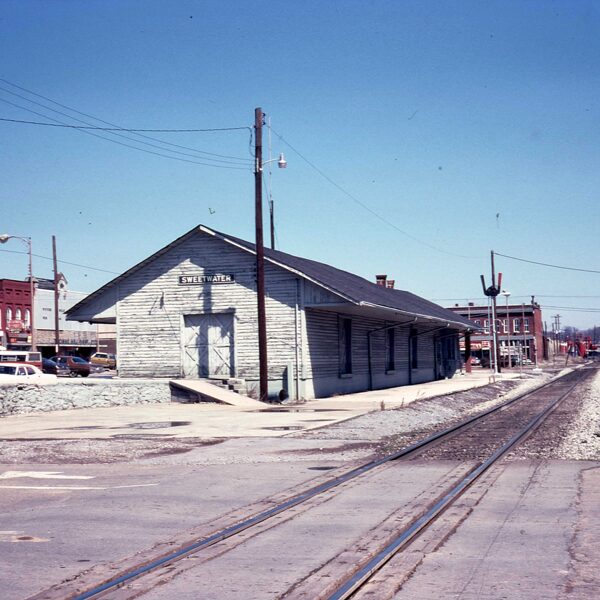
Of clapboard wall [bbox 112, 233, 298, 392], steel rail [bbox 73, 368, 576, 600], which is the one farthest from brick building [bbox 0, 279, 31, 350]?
steel rail [bbox 73, 368, 576, 600]

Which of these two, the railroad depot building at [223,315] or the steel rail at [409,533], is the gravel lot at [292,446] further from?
the railroad depot building at [223,315]

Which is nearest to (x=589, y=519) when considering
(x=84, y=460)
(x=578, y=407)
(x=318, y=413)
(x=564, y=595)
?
(x=564, y=595)

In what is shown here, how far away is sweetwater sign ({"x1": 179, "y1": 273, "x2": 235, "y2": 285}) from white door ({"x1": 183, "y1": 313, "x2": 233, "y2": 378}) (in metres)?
1.26

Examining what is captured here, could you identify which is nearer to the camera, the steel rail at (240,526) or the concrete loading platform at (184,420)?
the steel rail at (240,526)

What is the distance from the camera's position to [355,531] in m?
7.85

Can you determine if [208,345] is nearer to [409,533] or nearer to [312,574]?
[409,533]

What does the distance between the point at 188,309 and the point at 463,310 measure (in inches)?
3820

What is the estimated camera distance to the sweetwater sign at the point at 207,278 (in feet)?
105

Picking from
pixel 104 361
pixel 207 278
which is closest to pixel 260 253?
pixel 207 278

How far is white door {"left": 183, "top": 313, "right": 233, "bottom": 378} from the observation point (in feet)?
104

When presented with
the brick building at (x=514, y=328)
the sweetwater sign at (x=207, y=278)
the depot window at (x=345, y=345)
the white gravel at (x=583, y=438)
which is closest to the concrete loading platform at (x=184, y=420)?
the sweetwater sign at (x=207, y=278)

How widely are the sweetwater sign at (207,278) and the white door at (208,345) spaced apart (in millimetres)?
1261

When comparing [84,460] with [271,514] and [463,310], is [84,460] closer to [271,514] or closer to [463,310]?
[271,514]

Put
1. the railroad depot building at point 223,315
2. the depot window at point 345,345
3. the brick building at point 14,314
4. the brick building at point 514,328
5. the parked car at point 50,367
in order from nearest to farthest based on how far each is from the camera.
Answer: the railroad depot building at point 223,315, the depot window at point 345,345, the parked car at point 50,367, the brick building at point 14,314, the brick building at point 514,328
